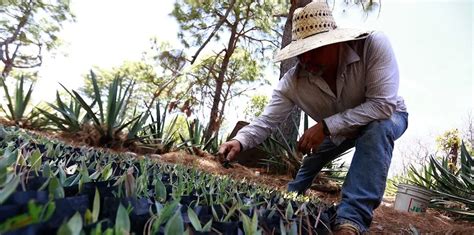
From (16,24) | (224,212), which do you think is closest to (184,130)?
(16,24)

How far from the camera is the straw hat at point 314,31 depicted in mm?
1389

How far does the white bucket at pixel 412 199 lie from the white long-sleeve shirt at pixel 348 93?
1063 millimetres

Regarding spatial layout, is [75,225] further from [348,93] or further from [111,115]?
[111,115]

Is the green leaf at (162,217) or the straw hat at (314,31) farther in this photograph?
the straw hat at (314,31)

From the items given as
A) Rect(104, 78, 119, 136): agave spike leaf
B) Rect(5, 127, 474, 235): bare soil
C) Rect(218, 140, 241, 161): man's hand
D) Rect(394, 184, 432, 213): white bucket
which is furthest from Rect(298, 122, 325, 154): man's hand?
Rect(104, 78, 119, 136): agave spike leaf

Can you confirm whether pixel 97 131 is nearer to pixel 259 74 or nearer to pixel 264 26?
pixel 264 26

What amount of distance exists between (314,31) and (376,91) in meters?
0.35

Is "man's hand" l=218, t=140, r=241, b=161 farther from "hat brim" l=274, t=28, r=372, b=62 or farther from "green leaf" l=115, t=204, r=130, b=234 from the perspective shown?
"green leaf" l=115, t=204, r=130, b=234

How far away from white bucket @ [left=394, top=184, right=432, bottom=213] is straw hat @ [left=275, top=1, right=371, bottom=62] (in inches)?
60.3

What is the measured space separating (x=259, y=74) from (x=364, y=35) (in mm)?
7515

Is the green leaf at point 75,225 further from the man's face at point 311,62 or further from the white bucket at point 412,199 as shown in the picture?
the white bucket at point 412,199

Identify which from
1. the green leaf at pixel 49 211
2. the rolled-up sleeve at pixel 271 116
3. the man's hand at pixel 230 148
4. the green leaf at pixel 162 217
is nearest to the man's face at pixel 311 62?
the rolled-up sleeve at pixel 271 116

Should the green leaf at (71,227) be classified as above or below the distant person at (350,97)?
below

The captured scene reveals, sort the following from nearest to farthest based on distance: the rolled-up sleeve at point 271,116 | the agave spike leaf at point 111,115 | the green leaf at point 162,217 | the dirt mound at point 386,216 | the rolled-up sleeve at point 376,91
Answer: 1. the green leaf at point 162,217
2. the rolled-up sleeve at point 376,91
3. the dirt mound at point 386,216
4. the rolled-up sleeve at point 271,116
5. the agave spike leaf at point 111,115
